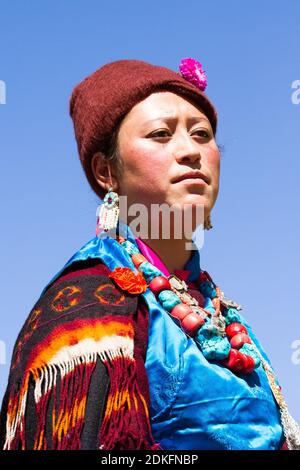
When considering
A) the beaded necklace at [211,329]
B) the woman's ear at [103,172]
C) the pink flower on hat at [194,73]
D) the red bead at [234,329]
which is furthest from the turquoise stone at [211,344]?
the pink flower on hat at [194,73]

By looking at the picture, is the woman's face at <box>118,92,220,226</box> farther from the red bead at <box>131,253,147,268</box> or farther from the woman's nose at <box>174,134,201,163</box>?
the red bead at <box>131,253,147,268</box>

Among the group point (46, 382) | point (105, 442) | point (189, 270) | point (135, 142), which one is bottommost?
point (105, 442)

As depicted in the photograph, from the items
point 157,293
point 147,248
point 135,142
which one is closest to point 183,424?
point 157,293

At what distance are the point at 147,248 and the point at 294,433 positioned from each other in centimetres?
94

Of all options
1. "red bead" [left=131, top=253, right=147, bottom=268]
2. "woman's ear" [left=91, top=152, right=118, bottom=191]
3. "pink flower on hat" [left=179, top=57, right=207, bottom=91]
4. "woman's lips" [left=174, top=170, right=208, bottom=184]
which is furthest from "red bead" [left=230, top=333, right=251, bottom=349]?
"pink flower on hat" [left=179, top=57, right=207, bottom=91]

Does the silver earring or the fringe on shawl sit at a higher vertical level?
the silver earring

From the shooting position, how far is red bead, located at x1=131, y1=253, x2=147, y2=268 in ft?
9.87

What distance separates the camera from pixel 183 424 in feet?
8.38

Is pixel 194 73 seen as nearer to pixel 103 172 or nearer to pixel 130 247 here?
pixel 103 172

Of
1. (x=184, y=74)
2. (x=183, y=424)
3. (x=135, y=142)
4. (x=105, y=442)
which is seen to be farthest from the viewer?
(x=184, y=74)

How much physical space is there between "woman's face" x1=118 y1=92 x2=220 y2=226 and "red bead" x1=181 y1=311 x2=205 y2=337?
47 centimetres

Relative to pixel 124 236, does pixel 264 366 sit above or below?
below

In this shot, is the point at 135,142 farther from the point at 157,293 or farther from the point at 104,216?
the point at 157,293

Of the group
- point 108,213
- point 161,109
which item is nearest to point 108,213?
point 108,213
